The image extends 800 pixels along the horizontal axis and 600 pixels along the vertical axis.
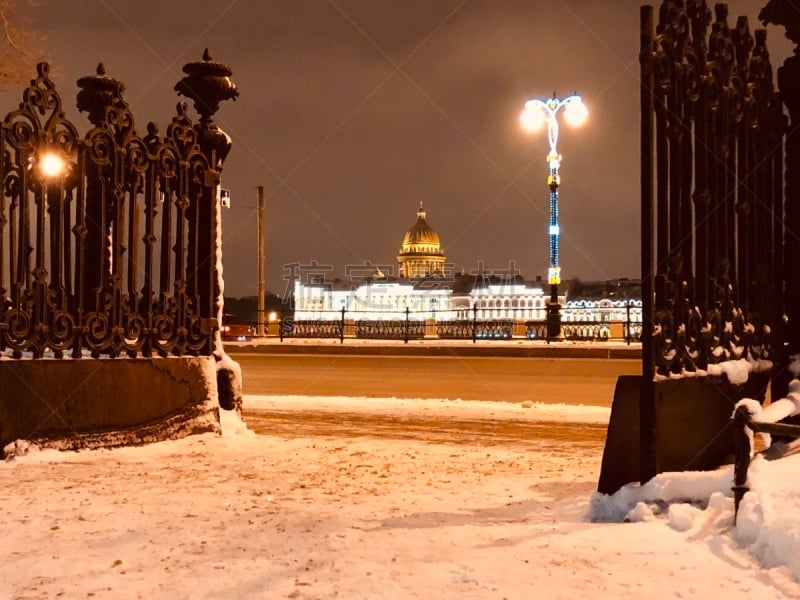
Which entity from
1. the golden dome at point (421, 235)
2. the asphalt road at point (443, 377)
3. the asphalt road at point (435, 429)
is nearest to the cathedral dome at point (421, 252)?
the golden dome at point (421, 235)

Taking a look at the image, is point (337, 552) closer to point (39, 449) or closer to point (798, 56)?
point (39, 449)

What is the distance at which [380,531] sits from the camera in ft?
15.8

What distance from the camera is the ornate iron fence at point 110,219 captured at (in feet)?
23.6

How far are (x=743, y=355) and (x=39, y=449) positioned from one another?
17.9 ft

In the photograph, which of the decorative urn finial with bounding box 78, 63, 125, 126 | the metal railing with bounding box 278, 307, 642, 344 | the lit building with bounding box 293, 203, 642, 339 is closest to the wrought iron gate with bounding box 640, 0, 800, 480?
the decorative urn finial with bounding box 78, 63, 125, 126

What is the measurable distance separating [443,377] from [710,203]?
12260 mm

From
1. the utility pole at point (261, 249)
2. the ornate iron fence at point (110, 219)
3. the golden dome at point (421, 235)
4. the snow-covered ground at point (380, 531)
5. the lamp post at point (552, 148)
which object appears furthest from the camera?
the golden dome at point (421, 235)

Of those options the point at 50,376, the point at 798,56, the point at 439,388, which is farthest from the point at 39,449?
the point at 439,388

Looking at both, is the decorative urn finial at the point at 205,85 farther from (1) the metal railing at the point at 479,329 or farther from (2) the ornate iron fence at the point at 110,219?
(1) the metal railing at the point at 479,329

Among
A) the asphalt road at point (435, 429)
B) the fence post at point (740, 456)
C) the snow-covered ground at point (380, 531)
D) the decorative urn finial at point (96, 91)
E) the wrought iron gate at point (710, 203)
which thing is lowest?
the asphalt road at point (435, 429)

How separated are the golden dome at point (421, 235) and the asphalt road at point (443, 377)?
13423 centimetres

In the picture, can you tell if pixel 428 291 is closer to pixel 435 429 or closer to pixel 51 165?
pixel 435 429

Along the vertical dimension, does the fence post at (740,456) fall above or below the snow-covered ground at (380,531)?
above

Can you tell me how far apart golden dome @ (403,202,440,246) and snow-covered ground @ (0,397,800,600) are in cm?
15045
